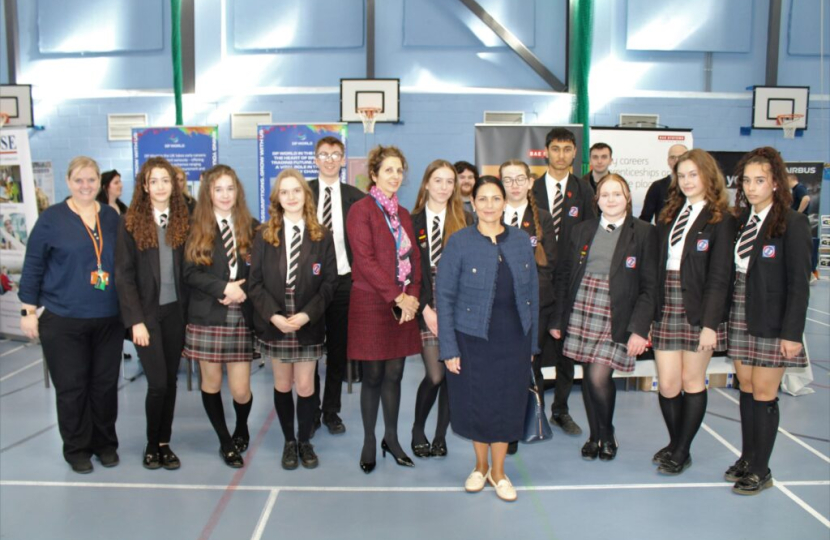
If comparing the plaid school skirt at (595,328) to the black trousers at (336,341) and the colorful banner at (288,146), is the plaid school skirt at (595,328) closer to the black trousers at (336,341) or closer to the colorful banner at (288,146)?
the black trousers at (336,341)

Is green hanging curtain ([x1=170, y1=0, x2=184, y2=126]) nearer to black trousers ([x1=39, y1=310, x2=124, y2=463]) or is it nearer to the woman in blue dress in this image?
black trousers ([x1=39, y1=310, x2=124, y2=463])

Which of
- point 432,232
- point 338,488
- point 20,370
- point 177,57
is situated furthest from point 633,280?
point 177,57

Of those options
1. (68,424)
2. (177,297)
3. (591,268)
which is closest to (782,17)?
(591,268)

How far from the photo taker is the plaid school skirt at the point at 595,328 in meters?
3.21

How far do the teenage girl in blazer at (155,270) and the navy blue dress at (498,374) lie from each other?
1.41 m

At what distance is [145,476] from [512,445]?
6.31ft

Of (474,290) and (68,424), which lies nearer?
(474,290)

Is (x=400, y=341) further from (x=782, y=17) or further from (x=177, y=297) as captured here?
(x=782, y=17)

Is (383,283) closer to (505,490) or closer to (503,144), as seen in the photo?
(505,490)

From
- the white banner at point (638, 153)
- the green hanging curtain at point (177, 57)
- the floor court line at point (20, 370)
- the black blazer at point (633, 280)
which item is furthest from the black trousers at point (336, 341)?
the green hanging curtain at point (177, 57)

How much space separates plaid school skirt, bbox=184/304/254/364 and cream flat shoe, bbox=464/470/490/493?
1.22 m

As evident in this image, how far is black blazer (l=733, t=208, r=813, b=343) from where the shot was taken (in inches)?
110

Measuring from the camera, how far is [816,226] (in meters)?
8.82

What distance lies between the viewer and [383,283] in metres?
3.05
